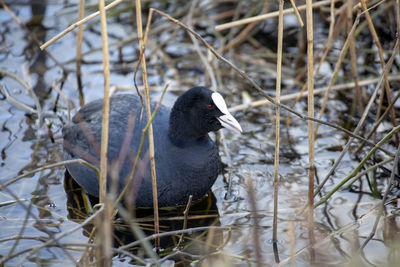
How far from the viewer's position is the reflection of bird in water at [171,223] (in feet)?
10.4

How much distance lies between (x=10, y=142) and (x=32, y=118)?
0.42m

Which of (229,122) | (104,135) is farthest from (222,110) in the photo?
(104,135)

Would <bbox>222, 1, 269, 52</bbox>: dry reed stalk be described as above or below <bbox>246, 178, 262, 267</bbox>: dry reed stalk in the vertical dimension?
above

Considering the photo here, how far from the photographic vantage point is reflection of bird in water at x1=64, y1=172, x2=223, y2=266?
3174 mm

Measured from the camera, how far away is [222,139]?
412 centimetres

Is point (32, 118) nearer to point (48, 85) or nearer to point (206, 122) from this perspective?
point (48, 85)

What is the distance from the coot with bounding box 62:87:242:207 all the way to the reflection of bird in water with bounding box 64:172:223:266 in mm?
118

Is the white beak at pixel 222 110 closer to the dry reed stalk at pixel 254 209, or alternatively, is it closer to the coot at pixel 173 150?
the coot at pixel 173 150

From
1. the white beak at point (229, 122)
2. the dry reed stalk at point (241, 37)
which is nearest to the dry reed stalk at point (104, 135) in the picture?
the white beak at point (229, 122)

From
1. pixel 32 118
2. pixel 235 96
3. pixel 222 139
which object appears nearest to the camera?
pixel 222 139

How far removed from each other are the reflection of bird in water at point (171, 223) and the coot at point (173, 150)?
0.12m

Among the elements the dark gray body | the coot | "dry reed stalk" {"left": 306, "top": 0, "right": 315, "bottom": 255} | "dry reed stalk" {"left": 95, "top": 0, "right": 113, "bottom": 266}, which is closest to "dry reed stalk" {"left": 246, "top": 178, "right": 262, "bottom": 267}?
"dry reed stalk" {"left": 95, "top": 0, "right": 113, "bottom": 266}

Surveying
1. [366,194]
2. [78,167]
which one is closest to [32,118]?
[78,167]

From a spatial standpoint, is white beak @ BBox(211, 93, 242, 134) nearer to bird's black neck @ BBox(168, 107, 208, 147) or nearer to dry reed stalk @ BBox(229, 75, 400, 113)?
bird's black neck @ BBox(168, 107, 208, 147)
